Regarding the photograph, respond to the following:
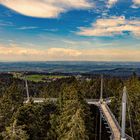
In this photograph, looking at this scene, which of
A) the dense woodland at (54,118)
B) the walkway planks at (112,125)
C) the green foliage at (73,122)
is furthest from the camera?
the walkway planks at (112,125)

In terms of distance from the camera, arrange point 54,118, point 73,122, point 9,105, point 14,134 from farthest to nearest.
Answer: point 9,105 → point 54,118 → point 73,122 → point 14,134

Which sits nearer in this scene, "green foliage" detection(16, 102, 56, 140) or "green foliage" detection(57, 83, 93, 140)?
"green foliage" detection(57, 83, 93, 140)

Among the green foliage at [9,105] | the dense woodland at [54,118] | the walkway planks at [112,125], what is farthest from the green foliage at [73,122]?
the green foliage at [9,105]

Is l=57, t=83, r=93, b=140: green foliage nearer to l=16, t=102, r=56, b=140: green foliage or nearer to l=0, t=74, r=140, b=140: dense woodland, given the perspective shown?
l=0, t=74, r=140, b=140: dense woodland

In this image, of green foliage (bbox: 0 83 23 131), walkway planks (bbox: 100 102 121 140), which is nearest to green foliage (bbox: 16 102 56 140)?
green foliage (bbox: 0 83 23 131)

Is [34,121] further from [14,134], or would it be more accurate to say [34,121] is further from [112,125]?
[112,125]

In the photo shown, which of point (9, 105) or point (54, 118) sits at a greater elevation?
point (9, 105)

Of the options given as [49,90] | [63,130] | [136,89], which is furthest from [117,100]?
A: [49,90]

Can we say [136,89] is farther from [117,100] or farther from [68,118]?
[68,118]

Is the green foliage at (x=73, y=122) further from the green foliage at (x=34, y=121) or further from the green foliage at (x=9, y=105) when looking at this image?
the green foliage at (x=9, y=105)

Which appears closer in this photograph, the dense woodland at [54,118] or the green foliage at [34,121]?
the dense woodland at [54,118]

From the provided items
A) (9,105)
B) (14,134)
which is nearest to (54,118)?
(9,105)
